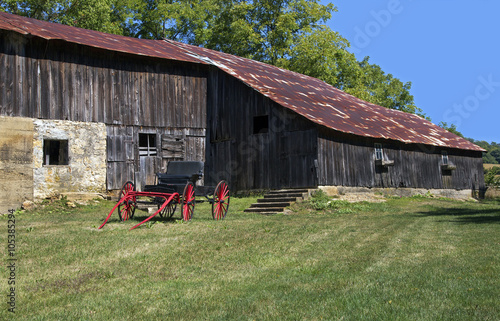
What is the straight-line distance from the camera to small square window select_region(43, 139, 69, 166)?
22.0m

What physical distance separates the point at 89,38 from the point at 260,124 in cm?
Result: 855

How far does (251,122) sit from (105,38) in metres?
7.78

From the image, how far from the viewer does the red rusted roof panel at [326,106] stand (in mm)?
24641

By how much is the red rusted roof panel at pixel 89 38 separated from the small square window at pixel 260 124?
12.8 feet

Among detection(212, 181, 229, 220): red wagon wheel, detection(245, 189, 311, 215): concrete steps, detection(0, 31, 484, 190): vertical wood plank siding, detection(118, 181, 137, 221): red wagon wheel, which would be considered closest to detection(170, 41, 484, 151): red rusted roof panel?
detection(0, 31, 484, 190): vertical wood plank siding

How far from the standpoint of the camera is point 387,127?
97.1 feet

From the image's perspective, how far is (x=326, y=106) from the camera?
27.5 m

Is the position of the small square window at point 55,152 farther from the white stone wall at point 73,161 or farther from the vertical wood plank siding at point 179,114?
the vertical wood plank siding at point 179,114

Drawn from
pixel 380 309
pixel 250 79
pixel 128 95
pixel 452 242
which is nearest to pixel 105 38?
pixel 128 95

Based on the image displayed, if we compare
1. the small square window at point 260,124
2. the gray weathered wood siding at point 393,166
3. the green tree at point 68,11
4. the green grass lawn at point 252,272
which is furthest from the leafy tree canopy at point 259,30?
the green grass lawn at point 252,272

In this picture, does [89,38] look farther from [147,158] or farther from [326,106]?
[326,106]

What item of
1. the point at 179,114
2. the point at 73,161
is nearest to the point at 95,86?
the point at 73,161

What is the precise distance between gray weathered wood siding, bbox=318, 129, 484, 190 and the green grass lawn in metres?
10.6

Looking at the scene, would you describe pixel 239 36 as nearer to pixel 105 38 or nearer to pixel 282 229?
pixel 105 38
